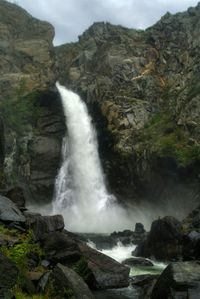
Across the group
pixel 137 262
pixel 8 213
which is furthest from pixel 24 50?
pixel 8 213

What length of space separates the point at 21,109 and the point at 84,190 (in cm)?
1571

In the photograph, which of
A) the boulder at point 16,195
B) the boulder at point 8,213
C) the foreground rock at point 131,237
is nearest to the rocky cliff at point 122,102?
the foreground rock at point 131,237

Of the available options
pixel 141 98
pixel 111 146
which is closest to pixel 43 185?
pixel 111 146

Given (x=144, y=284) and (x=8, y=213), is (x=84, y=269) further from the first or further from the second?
(x=8, y=213)

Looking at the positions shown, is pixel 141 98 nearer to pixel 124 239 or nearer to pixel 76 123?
pixel 76 123

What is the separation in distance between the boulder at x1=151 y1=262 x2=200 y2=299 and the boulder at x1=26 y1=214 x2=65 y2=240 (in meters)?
6.13

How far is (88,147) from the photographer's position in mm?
57375

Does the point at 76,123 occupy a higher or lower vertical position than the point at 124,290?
higher

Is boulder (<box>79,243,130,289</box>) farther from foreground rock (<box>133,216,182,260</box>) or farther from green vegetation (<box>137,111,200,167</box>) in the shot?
green vegetation (<box>137,111,200,167</box>)

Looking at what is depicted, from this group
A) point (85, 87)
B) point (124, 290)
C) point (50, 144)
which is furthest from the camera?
point (85, 87)

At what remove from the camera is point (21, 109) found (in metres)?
A: 60.6

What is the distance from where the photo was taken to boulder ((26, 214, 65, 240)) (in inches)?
776

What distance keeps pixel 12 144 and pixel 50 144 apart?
4.96m

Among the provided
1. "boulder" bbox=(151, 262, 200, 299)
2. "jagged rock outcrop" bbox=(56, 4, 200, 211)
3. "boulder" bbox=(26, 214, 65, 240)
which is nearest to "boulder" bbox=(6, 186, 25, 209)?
"boulder" bbox=(26, 214, 65, 240)
